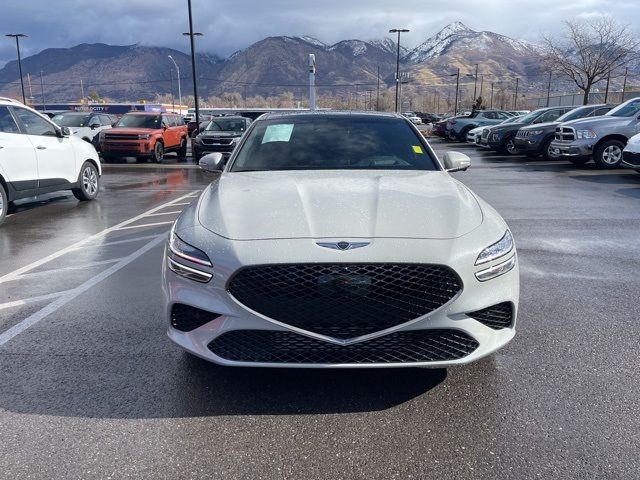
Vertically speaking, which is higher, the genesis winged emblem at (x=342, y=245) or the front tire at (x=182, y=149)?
the genesis winged emblem at (x=342, y=245)

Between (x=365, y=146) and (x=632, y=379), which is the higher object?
(x=365, y=146)

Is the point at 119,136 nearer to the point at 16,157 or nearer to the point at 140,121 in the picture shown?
the point at 140,121

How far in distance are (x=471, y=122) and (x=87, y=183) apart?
73.8 ft

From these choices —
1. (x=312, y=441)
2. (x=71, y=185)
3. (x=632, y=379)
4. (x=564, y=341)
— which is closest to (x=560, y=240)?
(x=564, y=341)

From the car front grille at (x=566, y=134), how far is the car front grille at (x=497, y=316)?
44.7 ft

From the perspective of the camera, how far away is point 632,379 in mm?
3312

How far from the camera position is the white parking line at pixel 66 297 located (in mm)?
4121

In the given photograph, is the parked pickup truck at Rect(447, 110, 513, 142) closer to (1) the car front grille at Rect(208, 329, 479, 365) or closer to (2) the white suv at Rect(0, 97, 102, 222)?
(2) the white suv at Rect(0, 97, 102, 222)

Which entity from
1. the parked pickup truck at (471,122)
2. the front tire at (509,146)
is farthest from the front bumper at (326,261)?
the parked pickup truck at (471,122)

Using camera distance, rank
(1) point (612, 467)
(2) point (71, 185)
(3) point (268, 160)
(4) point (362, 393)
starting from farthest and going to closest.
A: (2) point (71, 185), (3) point (268, 160), (4) point (362, 393), (1) point (612, 467)

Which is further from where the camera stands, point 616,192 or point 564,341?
point 616,192

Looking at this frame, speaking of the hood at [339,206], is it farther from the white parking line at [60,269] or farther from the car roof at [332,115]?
the white parking line at [60,269]

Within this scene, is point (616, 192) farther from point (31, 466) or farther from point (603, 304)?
point (31, 466)

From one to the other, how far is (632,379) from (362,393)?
1.64 m
